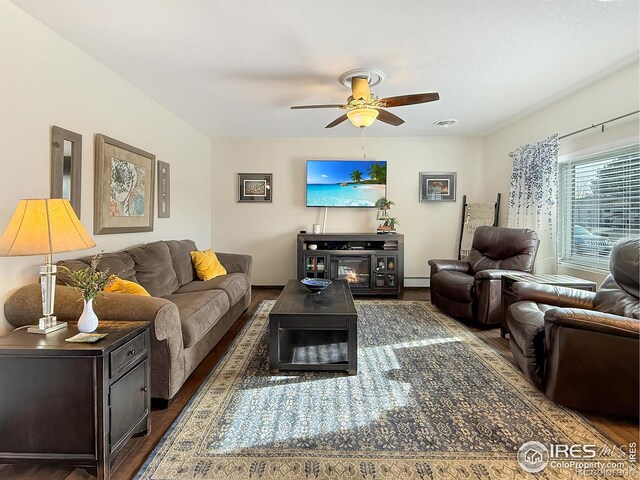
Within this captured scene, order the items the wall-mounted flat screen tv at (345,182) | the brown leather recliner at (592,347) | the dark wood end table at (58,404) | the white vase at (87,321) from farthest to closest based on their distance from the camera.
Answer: the wall-mounted flat screen tv at (345,182) < the brown leather recliner at (592,347) < the white vase at (87,321) < the dark wood end table at (58,404)

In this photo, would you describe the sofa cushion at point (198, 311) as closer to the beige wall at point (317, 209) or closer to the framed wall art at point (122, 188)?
the framed wall art at point (122, 188)

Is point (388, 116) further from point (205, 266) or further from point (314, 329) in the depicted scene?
point (205, 266)

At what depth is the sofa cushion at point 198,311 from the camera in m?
2.25

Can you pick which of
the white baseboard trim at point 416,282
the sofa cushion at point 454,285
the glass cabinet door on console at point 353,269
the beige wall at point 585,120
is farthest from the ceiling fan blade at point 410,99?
the white baseboard trim at point 416,282

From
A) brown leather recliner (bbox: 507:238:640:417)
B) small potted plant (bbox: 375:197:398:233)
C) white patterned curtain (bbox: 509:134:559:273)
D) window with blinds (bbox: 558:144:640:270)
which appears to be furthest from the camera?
small potted plant (bbox: 375:197:398:233)

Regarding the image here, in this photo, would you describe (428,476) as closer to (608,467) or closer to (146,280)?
(608,467)

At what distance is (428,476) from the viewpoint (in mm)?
1485

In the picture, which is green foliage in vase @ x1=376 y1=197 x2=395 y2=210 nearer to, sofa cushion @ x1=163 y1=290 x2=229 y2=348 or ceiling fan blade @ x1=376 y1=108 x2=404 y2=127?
ceiling fan blade @ x1=376 y1=108 x2=404 y2=127

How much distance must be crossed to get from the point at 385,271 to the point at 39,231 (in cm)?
409

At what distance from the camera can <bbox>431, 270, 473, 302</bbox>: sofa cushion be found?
361cm

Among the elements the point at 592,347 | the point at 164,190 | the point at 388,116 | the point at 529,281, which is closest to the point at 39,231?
the point at 164,190

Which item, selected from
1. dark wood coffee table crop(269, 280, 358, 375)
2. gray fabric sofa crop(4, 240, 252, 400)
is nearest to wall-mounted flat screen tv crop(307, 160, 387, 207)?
gray fabric sofa crop(4, 240, 252, 400)

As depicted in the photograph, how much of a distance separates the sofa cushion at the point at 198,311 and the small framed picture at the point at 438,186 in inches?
148

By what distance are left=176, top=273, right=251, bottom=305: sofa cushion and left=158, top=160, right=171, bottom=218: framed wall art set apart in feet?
3.35
